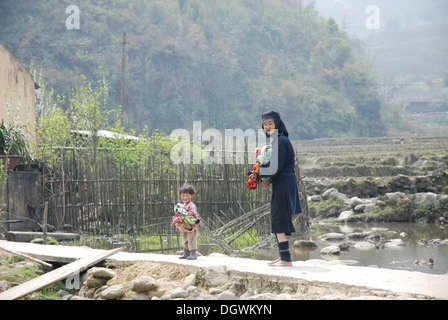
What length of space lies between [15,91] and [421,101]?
3107 inches

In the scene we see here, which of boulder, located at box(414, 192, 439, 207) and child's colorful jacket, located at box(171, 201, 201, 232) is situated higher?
child's colorful jacket, located at box(171, 201, 201, 232)

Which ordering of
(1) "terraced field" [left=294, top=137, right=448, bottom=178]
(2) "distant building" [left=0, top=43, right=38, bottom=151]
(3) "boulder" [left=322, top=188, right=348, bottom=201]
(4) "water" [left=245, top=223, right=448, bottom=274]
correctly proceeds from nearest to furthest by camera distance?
(4) "water" [left=245, top=223, right=448, bottom=274]
(2) "distant building" [left=0, top=43, right=38, bottom=151]
(3) "boulder" [left=322, top=188, right=348, bottom=201]
(1) "terraced field" [left=294, top=137, right=448, bottom=178]

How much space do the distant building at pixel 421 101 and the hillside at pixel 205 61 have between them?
687 inches

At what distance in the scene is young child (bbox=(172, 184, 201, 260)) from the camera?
20.2 ft

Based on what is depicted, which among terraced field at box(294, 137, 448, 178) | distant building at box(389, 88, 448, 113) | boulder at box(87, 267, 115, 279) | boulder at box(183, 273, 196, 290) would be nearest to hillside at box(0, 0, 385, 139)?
distant building at box(389, 88, 448, 113)

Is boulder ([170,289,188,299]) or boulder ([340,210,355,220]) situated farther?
boulder ([340,210,355,220])

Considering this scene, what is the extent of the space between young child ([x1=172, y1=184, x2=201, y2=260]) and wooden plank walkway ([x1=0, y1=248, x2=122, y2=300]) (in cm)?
105

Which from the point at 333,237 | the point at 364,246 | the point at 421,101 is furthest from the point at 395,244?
the point at 421,101

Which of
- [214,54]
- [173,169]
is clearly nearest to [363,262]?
[173,169]

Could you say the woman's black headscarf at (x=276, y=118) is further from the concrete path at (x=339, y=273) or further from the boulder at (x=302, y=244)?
the boulder at (x=302, y=244)

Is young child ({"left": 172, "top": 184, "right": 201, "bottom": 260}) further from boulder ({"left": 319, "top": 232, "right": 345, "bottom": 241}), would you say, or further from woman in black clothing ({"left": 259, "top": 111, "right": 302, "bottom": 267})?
boulder ({"left": 319, "top": 232, "right": 345, "bottom": 241})

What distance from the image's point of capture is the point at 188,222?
6.14 meters

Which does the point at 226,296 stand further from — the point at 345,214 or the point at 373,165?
the point at 373,165
